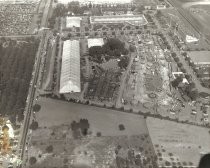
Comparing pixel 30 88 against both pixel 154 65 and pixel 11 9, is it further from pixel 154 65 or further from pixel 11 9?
pixel 11 9

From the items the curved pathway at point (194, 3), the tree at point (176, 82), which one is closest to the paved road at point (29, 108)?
the tree at point (176, 82)

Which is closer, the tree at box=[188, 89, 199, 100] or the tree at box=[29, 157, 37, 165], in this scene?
the tree at box=[29, 157, 37, 165]

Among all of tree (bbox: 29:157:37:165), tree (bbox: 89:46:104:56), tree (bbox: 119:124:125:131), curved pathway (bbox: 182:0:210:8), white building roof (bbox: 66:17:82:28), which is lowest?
tree (bbox: 29:157:37:165)

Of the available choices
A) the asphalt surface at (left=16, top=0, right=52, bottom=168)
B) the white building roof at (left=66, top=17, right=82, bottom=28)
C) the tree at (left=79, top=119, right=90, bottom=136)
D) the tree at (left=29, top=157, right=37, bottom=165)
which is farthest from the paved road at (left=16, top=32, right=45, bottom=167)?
the white building roof at (left=66, top=17, right=82, bottom=28)

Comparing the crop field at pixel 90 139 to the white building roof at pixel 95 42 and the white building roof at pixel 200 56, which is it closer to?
the white building roof at pixel 95 42

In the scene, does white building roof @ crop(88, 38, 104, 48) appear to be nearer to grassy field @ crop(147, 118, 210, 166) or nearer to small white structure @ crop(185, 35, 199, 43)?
small white structure @ crop(185, 35, 199, 43)

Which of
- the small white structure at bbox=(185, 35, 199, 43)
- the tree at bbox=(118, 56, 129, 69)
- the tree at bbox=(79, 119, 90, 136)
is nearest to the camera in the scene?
the tree at bbox=(79, 119, 90, 136)

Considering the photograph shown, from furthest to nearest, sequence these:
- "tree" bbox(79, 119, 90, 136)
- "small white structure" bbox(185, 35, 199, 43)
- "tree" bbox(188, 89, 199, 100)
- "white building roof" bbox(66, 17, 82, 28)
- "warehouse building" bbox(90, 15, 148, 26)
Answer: "warehouse building" bbox(90, 15, 148, 26)
"white building roof" bbox(66, 17, 82, 28)
"small white structure" bbox(185, 35, 199, 43)
"tree" bbox(188, 89, 199, 100)
"tree" bbox(79, 119, 90, 136)
